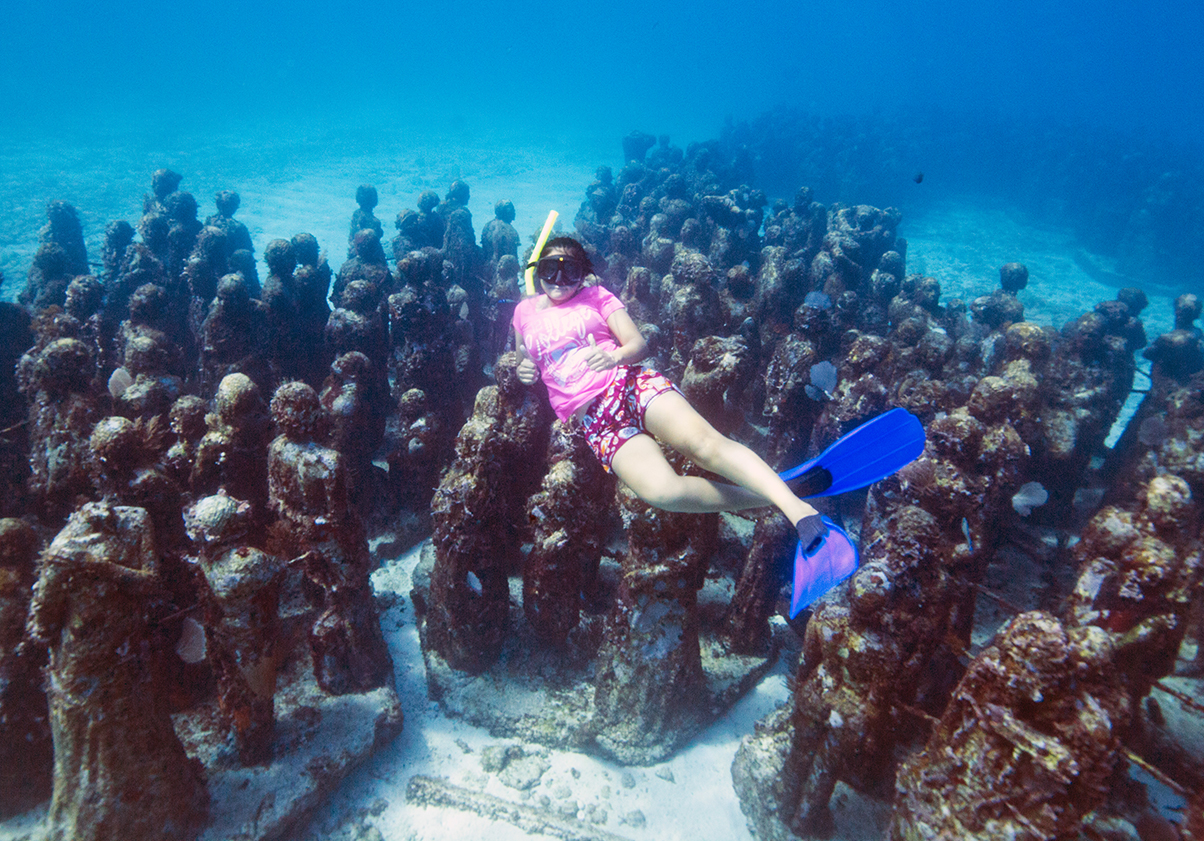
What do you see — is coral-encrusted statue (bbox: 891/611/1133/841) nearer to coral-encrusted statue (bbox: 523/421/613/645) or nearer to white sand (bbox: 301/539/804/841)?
white sand (bbox: 301/539/804/841)

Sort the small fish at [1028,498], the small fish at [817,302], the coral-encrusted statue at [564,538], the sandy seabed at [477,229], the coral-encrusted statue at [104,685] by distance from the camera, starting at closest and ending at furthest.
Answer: the coral-encrusted statue at [104,685]
the sandy seabed at [477,229]
the coral-encrusted statue at [564,538]
the small fish at [1028,498]
the small fish at [817,302]

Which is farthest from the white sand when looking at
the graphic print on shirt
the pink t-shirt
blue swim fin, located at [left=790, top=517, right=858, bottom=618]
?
the graphic print on shirt

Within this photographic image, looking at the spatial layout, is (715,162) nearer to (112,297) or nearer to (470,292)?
(470,292)

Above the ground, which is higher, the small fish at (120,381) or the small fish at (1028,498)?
the small fish at (120,381)

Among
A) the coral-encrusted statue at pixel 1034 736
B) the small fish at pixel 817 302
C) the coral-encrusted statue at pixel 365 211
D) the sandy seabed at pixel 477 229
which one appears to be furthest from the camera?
the coral-encrusted statue at pixel 365 211

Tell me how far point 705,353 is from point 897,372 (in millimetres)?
3459

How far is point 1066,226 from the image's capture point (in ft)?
98.0

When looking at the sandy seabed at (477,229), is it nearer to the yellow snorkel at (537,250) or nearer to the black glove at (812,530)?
the black glove at (812,530)

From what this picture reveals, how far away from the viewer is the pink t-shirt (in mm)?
4160

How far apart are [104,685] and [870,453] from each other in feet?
14.3

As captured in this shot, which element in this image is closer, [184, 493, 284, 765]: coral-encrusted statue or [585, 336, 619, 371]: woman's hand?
[184, 493, 284, 765]: coral-encrusted statue

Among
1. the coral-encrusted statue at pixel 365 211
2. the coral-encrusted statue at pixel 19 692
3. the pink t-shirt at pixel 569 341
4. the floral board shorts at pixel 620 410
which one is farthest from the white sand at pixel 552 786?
the coral-encrusted statue at pixel 365 211

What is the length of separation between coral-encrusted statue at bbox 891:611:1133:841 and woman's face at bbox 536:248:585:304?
11.8 feet

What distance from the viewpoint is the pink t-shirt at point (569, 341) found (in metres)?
4.16
